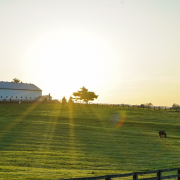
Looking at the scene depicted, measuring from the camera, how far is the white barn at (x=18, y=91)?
125062 mm

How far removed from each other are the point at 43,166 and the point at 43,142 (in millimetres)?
10506

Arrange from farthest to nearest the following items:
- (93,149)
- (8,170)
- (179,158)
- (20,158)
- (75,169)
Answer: (93,149), (179,158), (20,158), (75,169), (8,170)

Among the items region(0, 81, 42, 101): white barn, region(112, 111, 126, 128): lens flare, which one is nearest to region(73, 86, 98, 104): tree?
region(0, 81, 42, 101): white barn

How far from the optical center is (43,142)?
90.5 ft

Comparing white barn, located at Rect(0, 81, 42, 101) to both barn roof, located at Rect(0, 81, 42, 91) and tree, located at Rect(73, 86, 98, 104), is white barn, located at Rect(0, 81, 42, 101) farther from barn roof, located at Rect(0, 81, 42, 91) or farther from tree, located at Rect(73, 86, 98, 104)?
tree, located at Rect(73, 86, 98, 104)

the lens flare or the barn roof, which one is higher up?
the barn roof

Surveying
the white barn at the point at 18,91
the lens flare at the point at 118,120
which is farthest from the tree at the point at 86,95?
the lens flare at the point at 118,120

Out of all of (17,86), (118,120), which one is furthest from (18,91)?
(118,120)

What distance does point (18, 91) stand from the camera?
13000cm

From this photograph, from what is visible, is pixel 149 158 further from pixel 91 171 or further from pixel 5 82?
pixel 5 82

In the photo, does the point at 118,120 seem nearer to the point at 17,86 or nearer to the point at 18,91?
the point at 18,91

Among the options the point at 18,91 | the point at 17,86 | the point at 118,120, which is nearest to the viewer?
the point at 118,120

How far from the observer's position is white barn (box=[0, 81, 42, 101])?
125 meters

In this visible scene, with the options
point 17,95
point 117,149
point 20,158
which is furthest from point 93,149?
point 17,95
